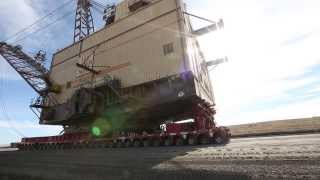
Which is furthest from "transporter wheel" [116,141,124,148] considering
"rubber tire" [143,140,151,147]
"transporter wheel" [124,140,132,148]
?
"rubber tire" [143,140,151,147]

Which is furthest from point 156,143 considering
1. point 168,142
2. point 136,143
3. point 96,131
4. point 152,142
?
point 96,131

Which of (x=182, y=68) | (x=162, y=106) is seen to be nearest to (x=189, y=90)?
(x=182, y=68)

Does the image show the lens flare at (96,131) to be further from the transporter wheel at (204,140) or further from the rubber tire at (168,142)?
the transporter wheel at (204,140)

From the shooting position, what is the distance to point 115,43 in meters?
26.5

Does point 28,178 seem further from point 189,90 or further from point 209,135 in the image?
point 189,90

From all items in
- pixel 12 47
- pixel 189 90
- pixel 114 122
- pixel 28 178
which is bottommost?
pixel 28 178

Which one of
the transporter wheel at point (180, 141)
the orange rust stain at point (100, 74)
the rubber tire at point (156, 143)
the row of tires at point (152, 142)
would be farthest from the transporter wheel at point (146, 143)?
the orange rust stain at point (100, 74)

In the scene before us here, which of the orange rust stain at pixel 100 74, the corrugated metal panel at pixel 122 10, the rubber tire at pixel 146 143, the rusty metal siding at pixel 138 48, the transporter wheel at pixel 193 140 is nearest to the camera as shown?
the transporter wheel at pixel 193 140

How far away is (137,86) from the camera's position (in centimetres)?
2395

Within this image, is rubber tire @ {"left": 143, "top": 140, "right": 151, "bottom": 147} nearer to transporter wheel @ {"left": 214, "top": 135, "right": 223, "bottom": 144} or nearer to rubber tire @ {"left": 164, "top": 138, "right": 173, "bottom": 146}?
rubber tire @ {"left": 164, "top": 138, "right": 173, "bottom": 146}

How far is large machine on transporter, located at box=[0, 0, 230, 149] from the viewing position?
20.8m

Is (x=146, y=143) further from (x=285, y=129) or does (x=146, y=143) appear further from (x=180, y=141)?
(x=285, y=129)

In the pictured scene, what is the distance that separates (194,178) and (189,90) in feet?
46.4

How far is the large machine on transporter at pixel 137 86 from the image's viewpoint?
820 inches
